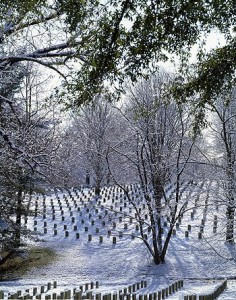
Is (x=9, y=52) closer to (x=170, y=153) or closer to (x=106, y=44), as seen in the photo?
(x=106, y=44)

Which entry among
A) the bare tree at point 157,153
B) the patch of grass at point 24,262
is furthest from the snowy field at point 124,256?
the bare tree at point 157,153

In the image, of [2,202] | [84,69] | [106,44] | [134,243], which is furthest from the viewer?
[134,243]

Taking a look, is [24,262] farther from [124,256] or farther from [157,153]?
[157,153]

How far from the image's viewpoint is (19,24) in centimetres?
720

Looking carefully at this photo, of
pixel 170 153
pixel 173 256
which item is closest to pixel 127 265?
pixel 173 256

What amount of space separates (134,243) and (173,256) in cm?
273

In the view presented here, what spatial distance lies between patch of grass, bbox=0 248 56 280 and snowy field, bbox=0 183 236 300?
18.3 inches

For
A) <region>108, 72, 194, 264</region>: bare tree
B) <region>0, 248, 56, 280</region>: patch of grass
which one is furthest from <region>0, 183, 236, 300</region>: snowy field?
<region>108, 72, 194, 264</region>: bare tree

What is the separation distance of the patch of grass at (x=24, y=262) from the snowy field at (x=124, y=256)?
0.47 meters

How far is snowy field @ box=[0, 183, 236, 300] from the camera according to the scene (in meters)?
14.5

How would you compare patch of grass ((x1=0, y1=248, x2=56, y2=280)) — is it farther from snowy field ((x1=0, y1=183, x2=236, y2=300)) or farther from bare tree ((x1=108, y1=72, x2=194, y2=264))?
bare tree ((x1=108, y1=72, x2=194, y2=264))

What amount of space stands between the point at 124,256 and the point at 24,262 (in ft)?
15.0

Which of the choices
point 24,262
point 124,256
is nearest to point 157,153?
point 124,256

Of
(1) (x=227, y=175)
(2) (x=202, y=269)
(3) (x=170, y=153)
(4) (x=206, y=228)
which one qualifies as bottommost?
(2) (x=202, y=269)
